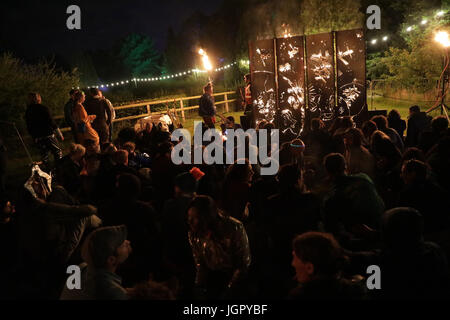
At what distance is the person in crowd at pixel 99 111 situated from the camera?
27.4 ft

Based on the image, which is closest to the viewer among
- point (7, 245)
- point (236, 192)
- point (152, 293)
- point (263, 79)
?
point (152, 293)

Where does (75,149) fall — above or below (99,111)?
below

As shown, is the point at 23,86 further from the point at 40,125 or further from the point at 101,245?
the point at 101,245

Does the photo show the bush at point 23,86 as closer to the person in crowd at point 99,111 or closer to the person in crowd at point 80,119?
the person in crowd at point 99,111

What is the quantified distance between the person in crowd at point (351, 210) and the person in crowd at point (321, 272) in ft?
4.33

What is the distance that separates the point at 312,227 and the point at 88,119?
6.41 metres

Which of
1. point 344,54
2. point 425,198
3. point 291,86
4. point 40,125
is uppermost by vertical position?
point 344,54

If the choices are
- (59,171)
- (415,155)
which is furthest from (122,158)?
(415,155)

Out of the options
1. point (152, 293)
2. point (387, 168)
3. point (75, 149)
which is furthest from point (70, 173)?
point (387, 168)

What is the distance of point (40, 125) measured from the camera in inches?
304

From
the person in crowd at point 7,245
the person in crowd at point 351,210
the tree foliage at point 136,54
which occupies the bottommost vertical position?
the person in crowd at point 7,245

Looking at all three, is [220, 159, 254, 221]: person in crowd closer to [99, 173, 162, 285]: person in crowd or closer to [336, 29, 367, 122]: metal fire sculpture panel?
[99, 173, 162, 285]: person in crowd

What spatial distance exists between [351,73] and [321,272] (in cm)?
880

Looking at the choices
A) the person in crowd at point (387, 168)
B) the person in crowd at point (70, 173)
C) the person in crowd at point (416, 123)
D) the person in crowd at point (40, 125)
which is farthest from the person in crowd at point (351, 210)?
the person in crowd at point (40, 125)
